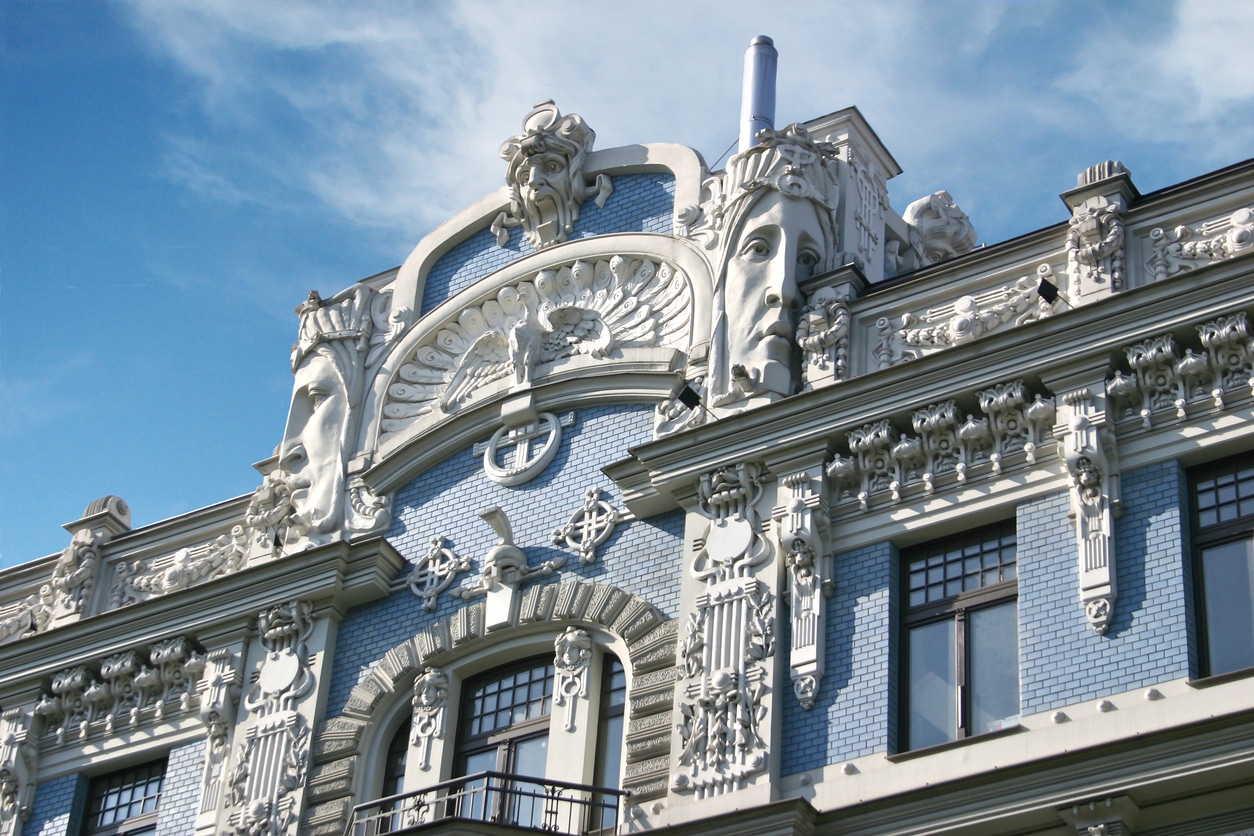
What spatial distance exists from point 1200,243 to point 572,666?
303 inches

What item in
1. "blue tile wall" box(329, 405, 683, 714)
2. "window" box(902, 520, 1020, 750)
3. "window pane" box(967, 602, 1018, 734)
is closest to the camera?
"window pane" box(967, 602, 1018, 734)

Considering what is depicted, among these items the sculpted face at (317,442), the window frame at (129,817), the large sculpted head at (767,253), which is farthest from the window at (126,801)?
the large sculpted head at (767,253)

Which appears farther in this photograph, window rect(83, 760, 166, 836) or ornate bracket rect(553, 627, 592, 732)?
window rect(83, 760, 166, 836)

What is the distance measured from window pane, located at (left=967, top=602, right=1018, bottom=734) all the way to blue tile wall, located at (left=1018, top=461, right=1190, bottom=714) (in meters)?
0.30

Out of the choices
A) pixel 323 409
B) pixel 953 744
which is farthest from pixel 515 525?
pixel 953 744

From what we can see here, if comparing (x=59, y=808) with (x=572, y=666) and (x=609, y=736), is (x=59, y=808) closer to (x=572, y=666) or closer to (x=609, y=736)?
(x=572, y=666)

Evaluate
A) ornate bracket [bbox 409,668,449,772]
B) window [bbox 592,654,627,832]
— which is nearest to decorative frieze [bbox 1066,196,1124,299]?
window [bbox 592,654,627,832]

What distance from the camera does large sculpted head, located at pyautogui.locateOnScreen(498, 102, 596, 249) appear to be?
2822cm

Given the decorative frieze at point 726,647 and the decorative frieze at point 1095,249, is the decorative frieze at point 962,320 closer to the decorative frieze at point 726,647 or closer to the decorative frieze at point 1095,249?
the decorative frieze at point 1095,249

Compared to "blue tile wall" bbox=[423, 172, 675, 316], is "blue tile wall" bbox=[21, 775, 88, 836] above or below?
below

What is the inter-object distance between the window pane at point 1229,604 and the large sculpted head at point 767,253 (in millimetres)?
5308

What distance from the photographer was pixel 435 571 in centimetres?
2620

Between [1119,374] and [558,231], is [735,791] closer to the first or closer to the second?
[1119,374]

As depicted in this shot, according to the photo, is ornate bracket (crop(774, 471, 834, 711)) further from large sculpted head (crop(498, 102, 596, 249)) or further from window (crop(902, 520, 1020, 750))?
large sculpted head (crop(498, 102, 596, 249))
